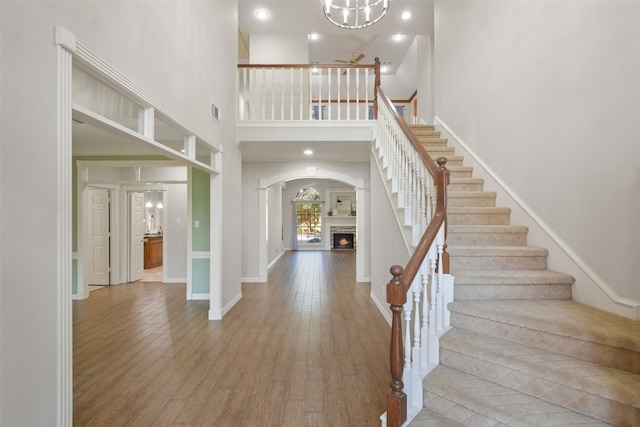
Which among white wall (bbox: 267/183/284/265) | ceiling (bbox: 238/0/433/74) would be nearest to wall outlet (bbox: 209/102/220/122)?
ceiling (bbox: 238/0/433/74)

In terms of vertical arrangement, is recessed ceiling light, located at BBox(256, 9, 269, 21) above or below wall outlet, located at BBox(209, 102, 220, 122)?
above

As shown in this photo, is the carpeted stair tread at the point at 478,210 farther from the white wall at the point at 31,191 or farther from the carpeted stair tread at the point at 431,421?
the white wall at the point at 31,191

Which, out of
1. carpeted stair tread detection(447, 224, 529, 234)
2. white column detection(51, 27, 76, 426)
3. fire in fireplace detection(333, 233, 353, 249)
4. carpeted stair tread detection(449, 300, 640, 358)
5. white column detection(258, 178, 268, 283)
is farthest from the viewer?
fire in fireplace detection(333, 233, 353, 249)

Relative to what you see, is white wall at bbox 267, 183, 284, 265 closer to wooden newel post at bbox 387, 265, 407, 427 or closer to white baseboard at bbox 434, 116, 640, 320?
white baseboard at bbox 434, 116, 640, 320

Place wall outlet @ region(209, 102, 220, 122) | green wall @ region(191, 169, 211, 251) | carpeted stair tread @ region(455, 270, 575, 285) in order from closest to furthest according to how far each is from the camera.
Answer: carpeted stair tread @ region(455, 270, 575, 285) → wall outlet @ region(209, 102, 220, 122) → green wall @ region(191, 169, 211, 251)

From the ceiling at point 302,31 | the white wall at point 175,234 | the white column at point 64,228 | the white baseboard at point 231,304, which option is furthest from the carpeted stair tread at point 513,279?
the white wall at point 175,234

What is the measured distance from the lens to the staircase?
1.56 metres

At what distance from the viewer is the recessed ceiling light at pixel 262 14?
5738 millimetres

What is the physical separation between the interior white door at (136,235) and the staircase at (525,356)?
6.46 meters

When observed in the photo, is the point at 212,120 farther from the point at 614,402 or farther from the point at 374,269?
the point at 614,402

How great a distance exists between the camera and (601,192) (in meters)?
2.23

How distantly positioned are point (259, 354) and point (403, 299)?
195 cm

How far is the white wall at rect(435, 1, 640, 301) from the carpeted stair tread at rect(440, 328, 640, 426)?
0.81 metres

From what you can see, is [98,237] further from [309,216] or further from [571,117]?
[309,216]
